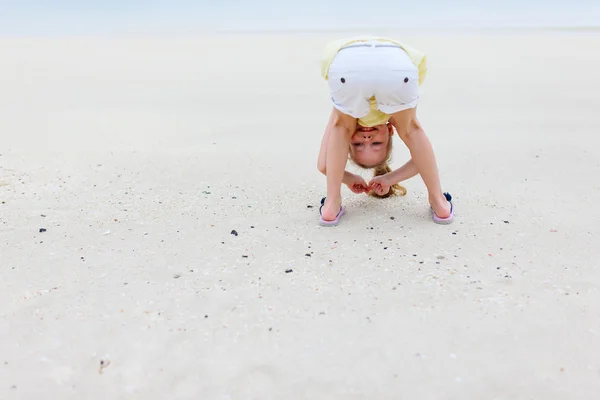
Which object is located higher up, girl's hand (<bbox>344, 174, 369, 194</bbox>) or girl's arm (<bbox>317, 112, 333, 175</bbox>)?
girl's arm (<bbox>317, 112, 333, 175</bbox>)

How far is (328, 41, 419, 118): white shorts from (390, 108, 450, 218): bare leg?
0.12 m

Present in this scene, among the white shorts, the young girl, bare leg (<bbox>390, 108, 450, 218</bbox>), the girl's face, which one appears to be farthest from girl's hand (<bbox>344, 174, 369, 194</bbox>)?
the white shorts

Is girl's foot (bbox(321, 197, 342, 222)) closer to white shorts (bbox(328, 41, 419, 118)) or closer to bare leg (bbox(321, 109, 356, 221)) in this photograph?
bare leg (bbox(321, 109, 356, 221))

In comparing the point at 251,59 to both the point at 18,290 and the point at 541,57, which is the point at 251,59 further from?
the point at 18,290

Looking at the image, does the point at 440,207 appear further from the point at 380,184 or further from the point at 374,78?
the point at 374,78

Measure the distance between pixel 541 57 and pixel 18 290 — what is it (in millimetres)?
6712

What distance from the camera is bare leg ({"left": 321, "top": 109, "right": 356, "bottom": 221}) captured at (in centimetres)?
246

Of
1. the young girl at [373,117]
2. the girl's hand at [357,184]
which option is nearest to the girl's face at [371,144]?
the young girl at [373,117]

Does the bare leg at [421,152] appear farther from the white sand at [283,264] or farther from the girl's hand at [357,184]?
the girl's hand at [357,184]

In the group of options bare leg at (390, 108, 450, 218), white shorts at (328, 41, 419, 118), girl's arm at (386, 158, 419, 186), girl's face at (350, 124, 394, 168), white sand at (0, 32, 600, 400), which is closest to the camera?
white sand at (0, 32, 600, 400)

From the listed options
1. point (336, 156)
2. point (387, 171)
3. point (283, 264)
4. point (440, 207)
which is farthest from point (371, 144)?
point (283, 264)

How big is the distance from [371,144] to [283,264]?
2.37 feet

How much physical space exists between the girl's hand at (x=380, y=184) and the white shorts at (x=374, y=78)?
1.57ft

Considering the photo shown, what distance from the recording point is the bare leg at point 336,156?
8.06ft
